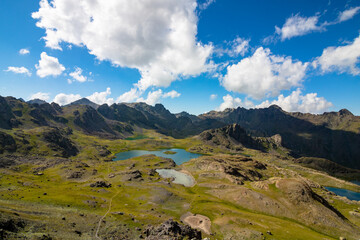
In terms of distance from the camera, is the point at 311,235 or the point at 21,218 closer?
the point at 21,218

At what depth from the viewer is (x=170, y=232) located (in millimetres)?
55344

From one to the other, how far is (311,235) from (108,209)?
86884mm

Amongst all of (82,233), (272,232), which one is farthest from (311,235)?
(82,233)

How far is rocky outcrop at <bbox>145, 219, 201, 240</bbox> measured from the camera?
175 feet

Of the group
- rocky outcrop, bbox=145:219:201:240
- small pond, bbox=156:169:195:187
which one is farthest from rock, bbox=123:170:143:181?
rocky outcrop, bbox=145:219:201:240

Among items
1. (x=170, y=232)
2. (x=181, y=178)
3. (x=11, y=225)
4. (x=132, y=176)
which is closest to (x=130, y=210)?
(x=170, y=232)

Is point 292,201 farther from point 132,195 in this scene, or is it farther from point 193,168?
point 193,168

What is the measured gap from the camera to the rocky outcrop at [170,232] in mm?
53438

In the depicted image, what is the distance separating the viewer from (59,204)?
8312 cm

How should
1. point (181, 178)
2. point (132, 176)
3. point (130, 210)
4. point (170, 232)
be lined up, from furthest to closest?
point (181, 178) < point (132, 176) < point (130, 210) < point (170, 232)

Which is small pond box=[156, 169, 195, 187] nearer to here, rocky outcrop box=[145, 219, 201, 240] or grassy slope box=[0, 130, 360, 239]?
grassy slope box=[0, 130, 360, 239]

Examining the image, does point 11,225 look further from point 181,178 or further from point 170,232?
point 181,178

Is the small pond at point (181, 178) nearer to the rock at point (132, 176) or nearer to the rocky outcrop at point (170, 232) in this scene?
the rock at point (132, 176)

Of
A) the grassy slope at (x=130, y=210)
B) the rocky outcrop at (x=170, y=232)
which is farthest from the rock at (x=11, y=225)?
the rocky outcrop at (x=170, y=232)
